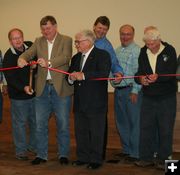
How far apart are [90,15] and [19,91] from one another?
57.9 inches

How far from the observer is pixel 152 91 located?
4004mm

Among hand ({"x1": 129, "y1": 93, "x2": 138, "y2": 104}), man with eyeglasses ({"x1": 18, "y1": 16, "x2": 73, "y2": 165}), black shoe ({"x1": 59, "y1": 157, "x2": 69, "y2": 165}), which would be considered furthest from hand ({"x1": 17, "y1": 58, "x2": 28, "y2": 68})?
hand ({"x1": 129, "y1": 93, "x2": 138, "y2": 104})

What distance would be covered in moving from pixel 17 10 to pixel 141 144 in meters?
2.71

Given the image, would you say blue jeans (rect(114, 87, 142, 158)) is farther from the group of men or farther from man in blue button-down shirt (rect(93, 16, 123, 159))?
man in blue button-down shirt (rect(93, 16, 123, 159))

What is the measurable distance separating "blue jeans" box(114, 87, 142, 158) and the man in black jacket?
99cm

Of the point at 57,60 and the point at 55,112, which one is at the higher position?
the point at 57,60

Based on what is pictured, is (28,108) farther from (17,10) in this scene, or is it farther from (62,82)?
(17,10)

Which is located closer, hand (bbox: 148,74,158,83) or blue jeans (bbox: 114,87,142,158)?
hand (bbox: 148,74,158,83)

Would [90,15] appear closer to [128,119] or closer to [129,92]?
[129,92]

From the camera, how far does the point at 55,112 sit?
4.28 metres

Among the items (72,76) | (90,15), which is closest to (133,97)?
(72,76)

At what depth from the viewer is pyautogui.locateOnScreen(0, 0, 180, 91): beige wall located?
16.1 ft

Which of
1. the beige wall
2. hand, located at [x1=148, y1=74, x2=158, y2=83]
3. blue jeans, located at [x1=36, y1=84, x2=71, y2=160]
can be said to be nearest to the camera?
hand, located at [x1=148, y1=74, x2=158, y2=83]

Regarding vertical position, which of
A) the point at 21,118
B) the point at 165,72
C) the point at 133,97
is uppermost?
the point at 165,72
